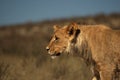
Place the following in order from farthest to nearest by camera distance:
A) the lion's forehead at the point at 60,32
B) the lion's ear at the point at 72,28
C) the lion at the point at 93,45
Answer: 1. the lion's forehead at the point at 60,32
2. the lion's ear at the point at 72,28
3. the lion at the point at 93,45

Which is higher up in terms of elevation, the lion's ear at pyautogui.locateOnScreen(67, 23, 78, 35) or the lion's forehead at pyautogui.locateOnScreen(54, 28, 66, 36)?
the lion's ear at pyautogui.locateOnScreen(67, 23, 78, 35)

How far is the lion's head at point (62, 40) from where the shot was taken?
11281 mm

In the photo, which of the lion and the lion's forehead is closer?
the lion

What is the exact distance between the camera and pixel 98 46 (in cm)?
1088

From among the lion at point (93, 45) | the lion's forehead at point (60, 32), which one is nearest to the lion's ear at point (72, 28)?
the lion at point (93, 45)

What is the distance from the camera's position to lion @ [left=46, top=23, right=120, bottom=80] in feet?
35.1

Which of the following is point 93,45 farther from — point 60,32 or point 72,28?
point 60,32

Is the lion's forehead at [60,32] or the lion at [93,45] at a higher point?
the lion's forehead at [60,32]

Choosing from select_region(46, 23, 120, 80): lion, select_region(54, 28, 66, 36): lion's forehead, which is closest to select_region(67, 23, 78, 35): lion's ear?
select_region(46, 23, 120, 80): lion

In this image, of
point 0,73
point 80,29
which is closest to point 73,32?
point 80,29

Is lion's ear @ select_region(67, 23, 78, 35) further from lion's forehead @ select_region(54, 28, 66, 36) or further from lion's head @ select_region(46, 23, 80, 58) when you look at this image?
lion's forehead @ select_region(54, 28, 66, 36)

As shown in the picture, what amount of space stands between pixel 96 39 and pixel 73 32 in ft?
2.04

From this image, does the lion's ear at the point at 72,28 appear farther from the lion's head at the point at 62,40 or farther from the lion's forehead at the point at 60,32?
the lion's forehead at the point at 60,32

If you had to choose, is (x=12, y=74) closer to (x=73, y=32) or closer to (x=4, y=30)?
(x=73, y=32)
